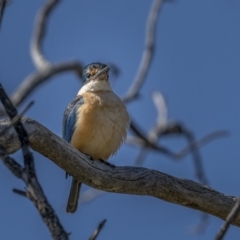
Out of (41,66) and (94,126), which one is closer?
(94,126)

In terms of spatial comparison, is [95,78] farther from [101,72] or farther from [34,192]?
[34,192]

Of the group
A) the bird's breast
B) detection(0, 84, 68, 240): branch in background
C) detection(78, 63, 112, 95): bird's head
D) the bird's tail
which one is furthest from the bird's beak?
detection(0, 84, 68, 240): branch in background

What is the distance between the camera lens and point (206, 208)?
610 cm

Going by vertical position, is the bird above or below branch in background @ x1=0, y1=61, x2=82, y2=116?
below

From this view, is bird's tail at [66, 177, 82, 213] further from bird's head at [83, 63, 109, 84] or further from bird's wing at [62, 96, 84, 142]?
bird's head at [83, 63, 109, 84]

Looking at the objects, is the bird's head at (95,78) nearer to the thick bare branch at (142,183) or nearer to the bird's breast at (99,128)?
the bird's breast at (99,128)

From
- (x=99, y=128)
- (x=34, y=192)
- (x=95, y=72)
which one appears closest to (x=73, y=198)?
(x=99, y=128)

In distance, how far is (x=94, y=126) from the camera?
6.97 m

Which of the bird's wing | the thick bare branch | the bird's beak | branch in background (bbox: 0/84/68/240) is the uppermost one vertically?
the bird's beak

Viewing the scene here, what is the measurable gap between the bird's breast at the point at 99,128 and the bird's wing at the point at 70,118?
0.06 metres

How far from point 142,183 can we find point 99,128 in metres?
1.16

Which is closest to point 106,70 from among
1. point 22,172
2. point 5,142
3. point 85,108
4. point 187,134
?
point 85,108

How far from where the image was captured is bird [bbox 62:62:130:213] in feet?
22.8

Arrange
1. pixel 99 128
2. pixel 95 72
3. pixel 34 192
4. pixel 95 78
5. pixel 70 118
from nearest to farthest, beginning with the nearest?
pixel 34 192, pixel 99 128, pixel 70 118, pixel 95 78, pixel 95 72
